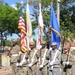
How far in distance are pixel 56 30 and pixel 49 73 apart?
62.4 inches

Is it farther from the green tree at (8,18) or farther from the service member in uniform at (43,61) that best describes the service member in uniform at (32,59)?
the green tree at (8,18)

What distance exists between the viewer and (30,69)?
476 inches

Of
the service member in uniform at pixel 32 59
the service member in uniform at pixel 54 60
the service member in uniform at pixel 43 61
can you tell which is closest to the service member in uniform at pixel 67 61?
the service member in uniform at pixel 54 60

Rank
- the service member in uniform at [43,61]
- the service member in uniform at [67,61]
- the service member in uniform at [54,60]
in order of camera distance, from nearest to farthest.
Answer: the service member in uniform at [54,60], the service member in uniform at [67,61], the service member in uniform at [43,61]

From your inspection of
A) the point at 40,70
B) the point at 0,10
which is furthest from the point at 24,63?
the point at 0,10

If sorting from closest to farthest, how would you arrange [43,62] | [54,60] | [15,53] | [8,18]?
1. [54,60]
2. [43,62]
3. [15,53]
4. [8,18]

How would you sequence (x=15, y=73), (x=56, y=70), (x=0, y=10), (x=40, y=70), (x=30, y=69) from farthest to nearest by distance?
(x=0, y=10), (x=15, y=73), (x=30, y=69), (x=40, y=70), (x=56, y=70)

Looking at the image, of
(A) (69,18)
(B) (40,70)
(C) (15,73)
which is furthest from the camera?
(A) (69,18)

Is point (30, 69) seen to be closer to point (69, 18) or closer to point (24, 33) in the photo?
point (24, 33)

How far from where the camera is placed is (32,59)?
38.8 ft

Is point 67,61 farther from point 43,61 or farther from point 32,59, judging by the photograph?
point 32,59

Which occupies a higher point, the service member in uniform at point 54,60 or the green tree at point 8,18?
the green tree at point 8,18

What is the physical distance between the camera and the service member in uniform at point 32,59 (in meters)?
11.7

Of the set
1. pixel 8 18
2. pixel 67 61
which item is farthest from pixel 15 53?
pixel 8 18
